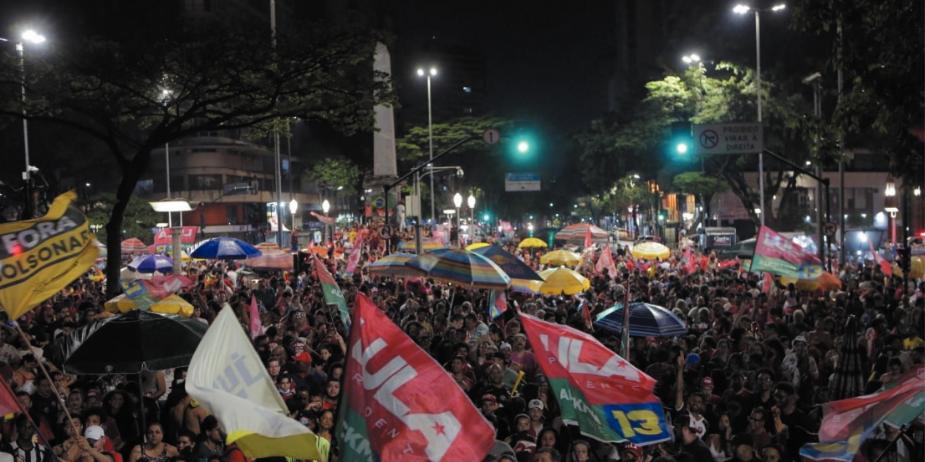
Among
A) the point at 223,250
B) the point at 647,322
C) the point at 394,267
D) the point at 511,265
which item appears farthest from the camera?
the point at 223,250

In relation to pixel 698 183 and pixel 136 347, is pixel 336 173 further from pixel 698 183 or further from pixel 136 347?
pixel 136 347

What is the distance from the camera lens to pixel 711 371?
34.5ft

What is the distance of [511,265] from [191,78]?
7.22 meters

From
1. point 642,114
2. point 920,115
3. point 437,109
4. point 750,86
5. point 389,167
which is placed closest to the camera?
point 920,115

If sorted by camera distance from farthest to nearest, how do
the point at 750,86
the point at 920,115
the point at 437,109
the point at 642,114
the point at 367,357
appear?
the point at 437,109, the point at 642,114, the point at 750,86, the point at 920,115, the point at 367,357

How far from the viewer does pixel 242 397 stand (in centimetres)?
611

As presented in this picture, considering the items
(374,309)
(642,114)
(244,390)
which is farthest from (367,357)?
(642,114)

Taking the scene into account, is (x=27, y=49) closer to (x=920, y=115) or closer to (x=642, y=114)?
(x=920, y=115)

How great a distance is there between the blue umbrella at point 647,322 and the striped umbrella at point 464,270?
2715 millimetres

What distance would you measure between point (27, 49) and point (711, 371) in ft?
49.3

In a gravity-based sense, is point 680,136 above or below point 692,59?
below

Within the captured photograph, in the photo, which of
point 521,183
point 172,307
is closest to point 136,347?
point 172,307

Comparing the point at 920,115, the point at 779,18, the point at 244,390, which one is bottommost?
the point at 244,390

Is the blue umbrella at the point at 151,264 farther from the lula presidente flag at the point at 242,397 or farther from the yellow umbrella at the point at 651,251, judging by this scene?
the lula presidente flag at the point at 242,397
